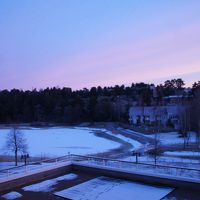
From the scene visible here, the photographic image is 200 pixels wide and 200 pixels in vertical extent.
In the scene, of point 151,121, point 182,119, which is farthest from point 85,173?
point 151,121

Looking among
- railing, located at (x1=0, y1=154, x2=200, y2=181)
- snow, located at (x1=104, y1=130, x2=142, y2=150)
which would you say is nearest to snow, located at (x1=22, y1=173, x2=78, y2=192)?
railing, located at (x1=0, y1=154, x2=200, y2=181)

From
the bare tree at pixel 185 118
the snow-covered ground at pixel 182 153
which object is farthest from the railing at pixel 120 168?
the bare tree at pixel 185 118

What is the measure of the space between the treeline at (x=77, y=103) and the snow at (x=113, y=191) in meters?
50.0

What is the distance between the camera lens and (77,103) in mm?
65500

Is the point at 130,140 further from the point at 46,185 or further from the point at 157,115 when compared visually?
the point at 46,185

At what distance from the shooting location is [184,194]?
25.2 ft

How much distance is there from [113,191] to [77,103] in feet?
189

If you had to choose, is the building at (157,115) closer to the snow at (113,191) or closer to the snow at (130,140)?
the snow at (130,140)

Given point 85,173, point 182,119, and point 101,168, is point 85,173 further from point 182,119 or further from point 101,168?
point 182,119

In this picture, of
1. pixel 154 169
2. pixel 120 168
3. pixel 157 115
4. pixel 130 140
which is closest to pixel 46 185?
pixel 120 168

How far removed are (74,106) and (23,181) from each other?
56.5 metres

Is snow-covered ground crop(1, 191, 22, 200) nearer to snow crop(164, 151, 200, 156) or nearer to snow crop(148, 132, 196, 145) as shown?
snow crop(164, 151, 200, 156)

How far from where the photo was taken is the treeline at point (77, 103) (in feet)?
201

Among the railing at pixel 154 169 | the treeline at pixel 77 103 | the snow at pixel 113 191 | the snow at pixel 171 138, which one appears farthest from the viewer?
the treeline at pixel 77 103
